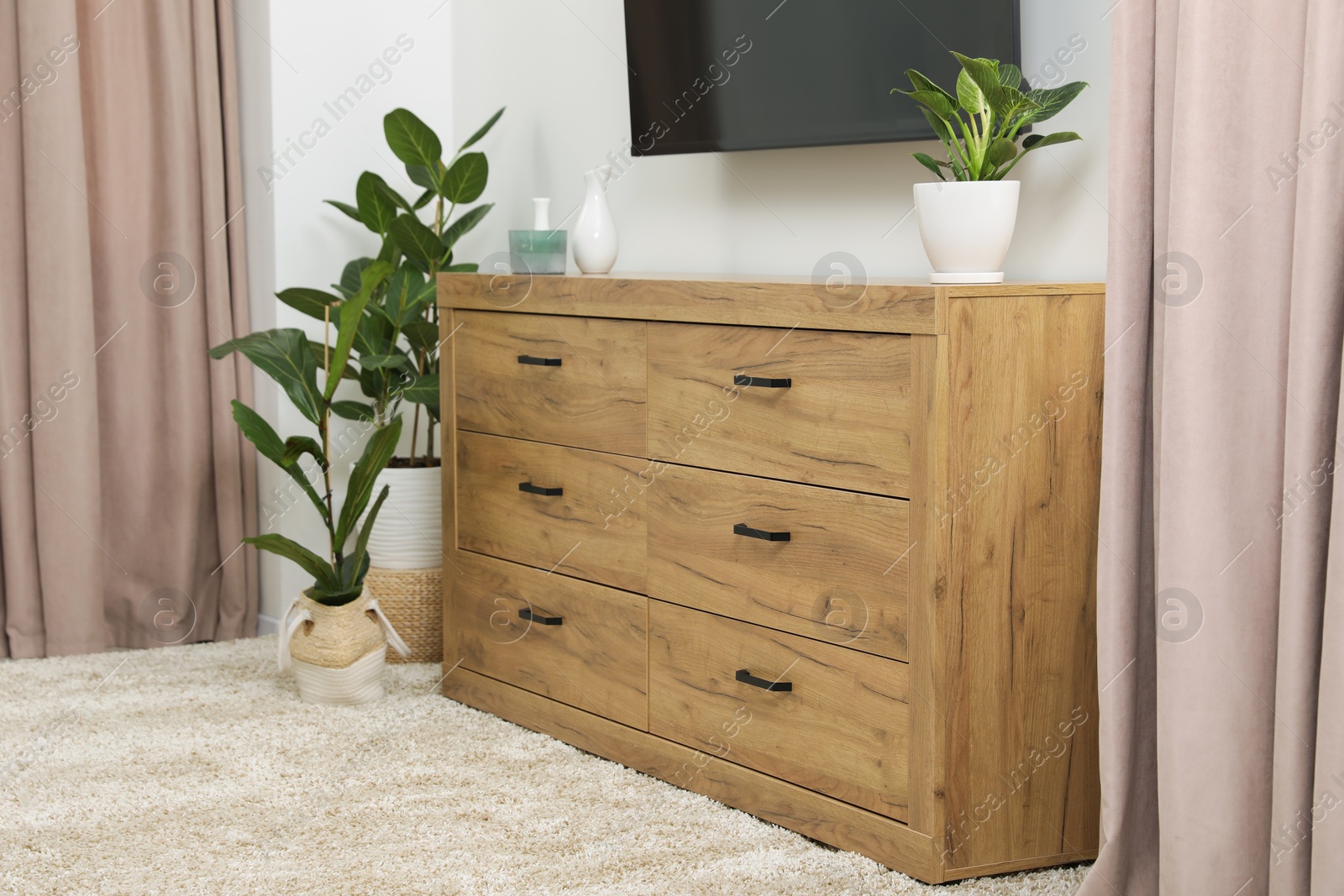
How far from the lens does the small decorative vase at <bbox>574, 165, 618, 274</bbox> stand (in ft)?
8.99

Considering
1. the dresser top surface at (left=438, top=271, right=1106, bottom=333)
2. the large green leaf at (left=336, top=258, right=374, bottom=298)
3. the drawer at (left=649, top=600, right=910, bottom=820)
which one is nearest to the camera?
the dresser top surface at (left=438, top=271, right=1106, bottom=333)

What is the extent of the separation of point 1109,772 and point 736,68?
153 cm

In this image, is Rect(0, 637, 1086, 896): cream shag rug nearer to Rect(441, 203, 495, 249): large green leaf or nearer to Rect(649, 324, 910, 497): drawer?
Rect(649, 324, 910, 497): drawer

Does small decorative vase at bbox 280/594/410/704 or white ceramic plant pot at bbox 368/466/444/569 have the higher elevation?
white ceramic plant pot at bbox 368/466/444/569

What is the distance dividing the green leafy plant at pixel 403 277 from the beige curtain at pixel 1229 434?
5.86ft

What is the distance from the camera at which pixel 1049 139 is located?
6.67ft

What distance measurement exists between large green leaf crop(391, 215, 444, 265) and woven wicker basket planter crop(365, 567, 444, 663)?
30.5 inches

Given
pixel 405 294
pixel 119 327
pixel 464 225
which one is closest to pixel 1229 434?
pixel 405 294

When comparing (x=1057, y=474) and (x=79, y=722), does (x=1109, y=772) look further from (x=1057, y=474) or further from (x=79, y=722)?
(x=79, y=722)

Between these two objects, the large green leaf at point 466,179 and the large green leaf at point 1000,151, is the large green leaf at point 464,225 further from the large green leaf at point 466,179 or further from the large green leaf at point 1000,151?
the large green leaf at point 1000,151

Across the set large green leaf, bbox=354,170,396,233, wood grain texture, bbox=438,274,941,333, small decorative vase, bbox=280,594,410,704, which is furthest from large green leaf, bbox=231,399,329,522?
large green leaf, bbox=354,170,396,233

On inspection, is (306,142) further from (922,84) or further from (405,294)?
(922,84)

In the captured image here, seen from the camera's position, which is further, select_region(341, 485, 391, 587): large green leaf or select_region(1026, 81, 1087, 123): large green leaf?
select_region(341, 485, 391, 587): large green leaf

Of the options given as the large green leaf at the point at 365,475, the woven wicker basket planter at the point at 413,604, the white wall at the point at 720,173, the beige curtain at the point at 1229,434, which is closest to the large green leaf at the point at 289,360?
the large green leaf at the point at 365,475
